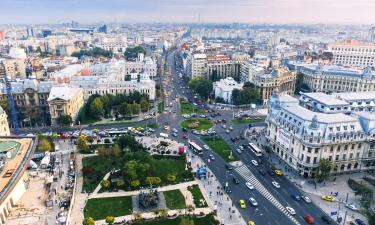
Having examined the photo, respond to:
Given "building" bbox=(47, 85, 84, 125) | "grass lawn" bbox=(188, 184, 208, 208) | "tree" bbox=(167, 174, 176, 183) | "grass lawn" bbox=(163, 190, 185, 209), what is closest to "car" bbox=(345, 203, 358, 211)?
"grass lawn" bbox=(188, 184, 208, 208)

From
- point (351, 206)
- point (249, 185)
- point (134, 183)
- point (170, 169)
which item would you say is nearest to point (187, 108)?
point (170, 169)

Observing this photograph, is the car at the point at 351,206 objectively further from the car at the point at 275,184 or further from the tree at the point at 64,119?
the tree at the point at 64,119

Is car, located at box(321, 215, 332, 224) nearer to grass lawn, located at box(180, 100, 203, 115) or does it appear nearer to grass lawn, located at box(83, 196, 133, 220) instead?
grass lawn, located at box(83, 196, 133, 220)

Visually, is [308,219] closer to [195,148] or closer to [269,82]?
[195,148]

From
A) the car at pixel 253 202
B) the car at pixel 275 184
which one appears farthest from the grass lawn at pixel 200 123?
the car at pixel 253 202

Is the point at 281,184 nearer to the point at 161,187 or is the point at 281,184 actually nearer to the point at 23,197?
the point at 161,187

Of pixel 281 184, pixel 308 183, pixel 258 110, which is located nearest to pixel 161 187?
pixel 281 184
